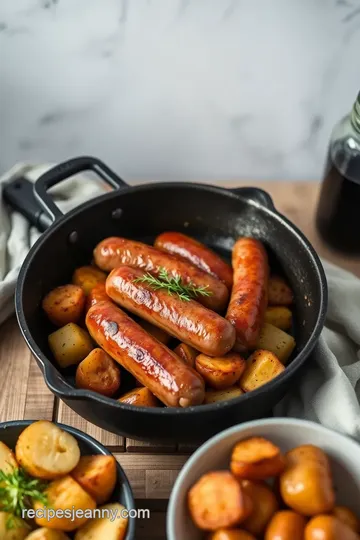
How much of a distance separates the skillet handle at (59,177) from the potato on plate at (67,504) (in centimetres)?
62

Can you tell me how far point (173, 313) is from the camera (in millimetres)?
1271

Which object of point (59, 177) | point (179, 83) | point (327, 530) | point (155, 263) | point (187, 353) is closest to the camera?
point (327, 530)

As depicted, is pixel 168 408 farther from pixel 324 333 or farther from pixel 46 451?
pixel 324 333

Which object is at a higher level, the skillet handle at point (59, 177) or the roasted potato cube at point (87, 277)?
the skillet handle at point (59, 177)

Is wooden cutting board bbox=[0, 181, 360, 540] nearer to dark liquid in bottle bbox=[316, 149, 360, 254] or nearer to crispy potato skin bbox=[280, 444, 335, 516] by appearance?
crispy potato skin bbox=[280, 444, 335, 516]

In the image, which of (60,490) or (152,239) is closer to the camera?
(60,490)

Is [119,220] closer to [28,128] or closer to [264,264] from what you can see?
[264,264]

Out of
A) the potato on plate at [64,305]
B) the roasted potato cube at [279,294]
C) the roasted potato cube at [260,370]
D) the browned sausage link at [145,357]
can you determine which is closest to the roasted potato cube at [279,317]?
the roasted potato cube at [279,294]

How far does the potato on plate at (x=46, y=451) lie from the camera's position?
1.05 m

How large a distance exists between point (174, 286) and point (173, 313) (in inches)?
3.3

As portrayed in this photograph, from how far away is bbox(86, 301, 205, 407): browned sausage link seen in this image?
3.78 feet

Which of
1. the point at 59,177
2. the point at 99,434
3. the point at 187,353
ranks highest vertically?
the point at 59,177

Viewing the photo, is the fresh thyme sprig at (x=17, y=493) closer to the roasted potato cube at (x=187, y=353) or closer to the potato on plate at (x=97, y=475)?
the potato on plate at (x=97, y=475)

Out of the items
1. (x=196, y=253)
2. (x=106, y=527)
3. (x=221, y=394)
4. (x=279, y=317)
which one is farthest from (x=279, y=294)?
(x=106, y=527)
